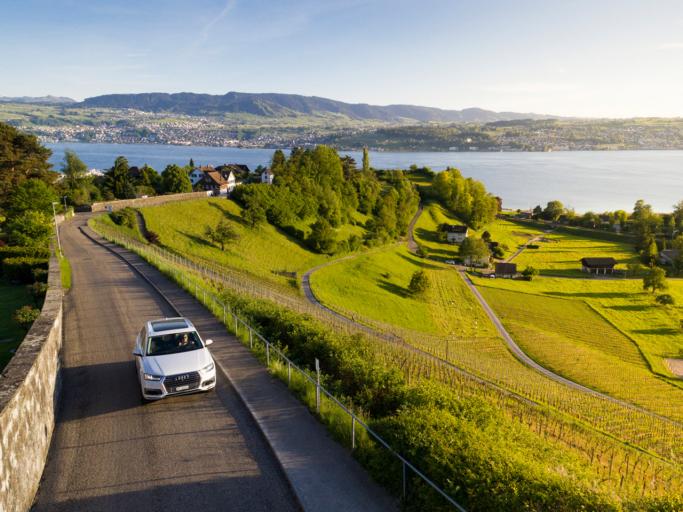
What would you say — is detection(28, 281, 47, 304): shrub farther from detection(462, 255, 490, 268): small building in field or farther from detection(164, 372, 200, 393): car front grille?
detection(462, 255, 490, 268): small building in field

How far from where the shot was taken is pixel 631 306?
242 feet

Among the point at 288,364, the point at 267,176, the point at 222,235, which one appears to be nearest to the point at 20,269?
the point at 288,364

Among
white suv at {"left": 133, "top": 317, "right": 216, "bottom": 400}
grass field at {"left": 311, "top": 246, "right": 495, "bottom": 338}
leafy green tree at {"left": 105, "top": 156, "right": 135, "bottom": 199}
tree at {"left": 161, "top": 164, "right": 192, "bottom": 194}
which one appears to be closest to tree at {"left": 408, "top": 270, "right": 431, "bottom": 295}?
grass field at {"left": 311, "top": 246, "right": 495, "bottom": 338}

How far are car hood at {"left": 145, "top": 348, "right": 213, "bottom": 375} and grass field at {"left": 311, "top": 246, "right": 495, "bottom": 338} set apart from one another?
36.9 metres

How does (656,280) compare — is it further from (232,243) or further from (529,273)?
(232,243)

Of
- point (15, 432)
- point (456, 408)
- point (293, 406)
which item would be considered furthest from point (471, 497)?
point (15, 432)

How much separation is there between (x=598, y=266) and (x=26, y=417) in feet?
347

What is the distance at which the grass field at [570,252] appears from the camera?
325 feet

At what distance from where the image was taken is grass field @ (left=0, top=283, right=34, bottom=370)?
17.5m

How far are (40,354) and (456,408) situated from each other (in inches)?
394

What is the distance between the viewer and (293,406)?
1271 centimetres

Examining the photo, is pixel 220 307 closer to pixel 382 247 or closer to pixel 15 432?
pixel 15 432

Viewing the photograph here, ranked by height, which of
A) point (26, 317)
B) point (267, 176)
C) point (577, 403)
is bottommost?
point (577, 403)

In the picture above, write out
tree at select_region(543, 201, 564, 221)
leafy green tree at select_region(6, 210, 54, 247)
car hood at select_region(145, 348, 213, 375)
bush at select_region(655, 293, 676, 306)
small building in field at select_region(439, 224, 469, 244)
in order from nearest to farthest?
car hood at select_region(145, 348, 213, 375), leafy green tree at select_region(6, 210, 54, 247), bush at select_region(655, 293, 676, 306), small building in field at select_region(439, 224, 469, 244), tree at select_region(543, 201, 564, 221)
